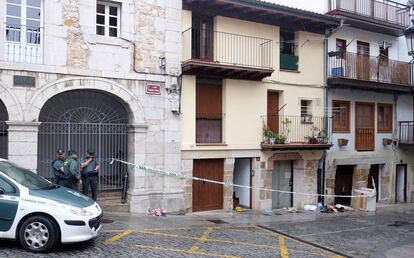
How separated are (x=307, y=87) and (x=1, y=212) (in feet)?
40.6

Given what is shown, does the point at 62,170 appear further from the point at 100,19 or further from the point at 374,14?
the point at 374,14

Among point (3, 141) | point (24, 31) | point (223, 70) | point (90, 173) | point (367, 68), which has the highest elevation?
point (367, 68)

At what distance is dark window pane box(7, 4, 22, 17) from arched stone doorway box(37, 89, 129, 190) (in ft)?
8.05

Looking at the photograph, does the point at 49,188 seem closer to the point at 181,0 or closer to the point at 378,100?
the point at 181,0

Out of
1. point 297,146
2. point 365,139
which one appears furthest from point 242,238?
point 365,139

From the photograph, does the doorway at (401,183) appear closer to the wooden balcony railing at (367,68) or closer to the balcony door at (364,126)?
the balcony door at (364,126)

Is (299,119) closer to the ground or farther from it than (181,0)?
closer to the ground

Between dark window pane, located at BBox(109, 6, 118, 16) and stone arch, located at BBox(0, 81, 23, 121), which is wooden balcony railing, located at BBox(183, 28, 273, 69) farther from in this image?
stone arch, located at BBox(0, 81, 23, 121)

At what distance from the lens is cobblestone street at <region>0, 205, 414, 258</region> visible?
862cm

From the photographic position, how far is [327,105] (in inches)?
697

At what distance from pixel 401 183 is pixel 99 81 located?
1515 centimetres

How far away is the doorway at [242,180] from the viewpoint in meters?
16.0

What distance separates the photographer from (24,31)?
1182 centimetres

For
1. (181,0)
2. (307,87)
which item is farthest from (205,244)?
(307,87)
